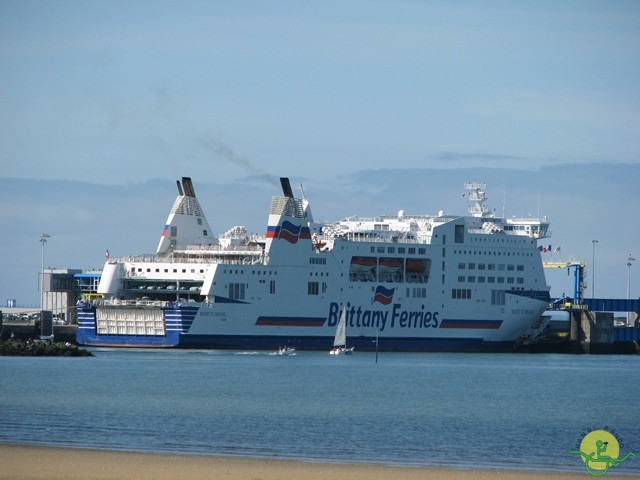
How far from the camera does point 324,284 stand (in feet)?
190

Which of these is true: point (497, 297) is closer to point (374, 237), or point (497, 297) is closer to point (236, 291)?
point (374, 237)

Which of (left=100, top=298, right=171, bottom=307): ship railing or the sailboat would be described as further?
the sailboat

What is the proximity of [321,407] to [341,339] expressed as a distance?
22709 mm

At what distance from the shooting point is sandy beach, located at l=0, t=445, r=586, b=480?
74.1 feet

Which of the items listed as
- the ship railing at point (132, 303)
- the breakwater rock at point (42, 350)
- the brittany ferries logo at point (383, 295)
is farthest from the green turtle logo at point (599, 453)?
the breakwater rock at point (42, 350)

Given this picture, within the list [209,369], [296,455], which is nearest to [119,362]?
[209,369]

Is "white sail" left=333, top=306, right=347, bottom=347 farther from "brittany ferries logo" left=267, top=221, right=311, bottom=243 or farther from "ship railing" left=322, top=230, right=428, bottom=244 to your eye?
"brittany ferries logo" left=267, top=221, right=311, bottom=243

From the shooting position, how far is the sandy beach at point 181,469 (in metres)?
22.6

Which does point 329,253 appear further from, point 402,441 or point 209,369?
point 402,441

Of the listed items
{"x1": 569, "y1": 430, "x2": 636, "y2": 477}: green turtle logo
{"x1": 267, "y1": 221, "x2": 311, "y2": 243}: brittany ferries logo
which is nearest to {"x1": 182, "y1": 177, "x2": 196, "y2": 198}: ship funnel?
{"x1": 267, "y1": 221, "x2": 311, "y2": 243}: brittany ferries logo

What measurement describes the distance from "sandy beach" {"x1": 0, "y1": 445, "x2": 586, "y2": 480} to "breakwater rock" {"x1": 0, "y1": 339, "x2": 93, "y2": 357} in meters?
28.7

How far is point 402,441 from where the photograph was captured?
2856 cm

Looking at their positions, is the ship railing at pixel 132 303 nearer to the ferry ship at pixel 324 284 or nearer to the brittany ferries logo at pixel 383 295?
the ferry ship at pixel 324 284

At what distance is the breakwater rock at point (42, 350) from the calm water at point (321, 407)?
4.84 ft
